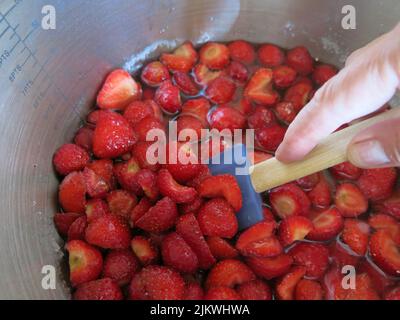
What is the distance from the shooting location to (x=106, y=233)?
3.54ft

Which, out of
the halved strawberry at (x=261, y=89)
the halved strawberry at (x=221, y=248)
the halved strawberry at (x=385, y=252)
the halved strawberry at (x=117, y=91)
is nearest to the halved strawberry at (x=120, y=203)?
the halved strawberry at (x=221, y=248)

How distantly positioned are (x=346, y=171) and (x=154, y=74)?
2.25 feet

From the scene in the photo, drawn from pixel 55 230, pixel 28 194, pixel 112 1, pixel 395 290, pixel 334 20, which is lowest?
pixel 395 290

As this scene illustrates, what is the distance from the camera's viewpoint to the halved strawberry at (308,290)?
1.08 meters

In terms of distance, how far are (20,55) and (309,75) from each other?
0.95 m

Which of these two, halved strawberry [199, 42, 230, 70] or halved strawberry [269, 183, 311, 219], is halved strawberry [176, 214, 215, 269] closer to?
halved strawberry [269, 183, 311, 219]

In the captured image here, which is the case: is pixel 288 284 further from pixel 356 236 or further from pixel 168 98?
pixel 168 98

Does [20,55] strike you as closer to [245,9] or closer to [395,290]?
[245,9]

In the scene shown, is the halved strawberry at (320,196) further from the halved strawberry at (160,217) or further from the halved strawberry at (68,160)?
the halved strawberry at (68,160)

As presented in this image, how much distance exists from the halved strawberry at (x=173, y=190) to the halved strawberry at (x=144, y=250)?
0.13 m

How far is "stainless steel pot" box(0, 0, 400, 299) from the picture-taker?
102 centimetres

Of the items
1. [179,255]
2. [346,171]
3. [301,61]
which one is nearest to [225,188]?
[179,255]

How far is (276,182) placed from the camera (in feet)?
3.65

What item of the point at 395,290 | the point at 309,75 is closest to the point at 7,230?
the point at 395,290
